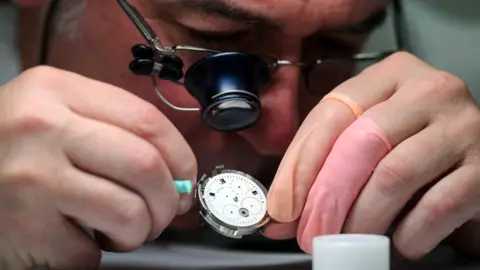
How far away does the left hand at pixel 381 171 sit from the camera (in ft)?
2.39

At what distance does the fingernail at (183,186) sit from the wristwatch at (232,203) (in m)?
0.02

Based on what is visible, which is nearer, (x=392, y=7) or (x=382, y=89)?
(x=382, y=89)

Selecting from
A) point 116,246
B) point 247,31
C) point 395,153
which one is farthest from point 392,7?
point 116,246

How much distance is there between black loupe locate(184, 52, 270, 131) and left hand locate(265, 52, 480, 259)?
8 centimetres

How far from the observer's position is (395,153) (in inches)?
29.2

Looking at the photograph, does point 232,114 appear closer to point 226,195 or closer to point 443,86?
point 226,195

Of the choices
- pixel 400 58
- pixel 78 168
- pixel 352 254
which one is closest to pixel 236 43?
pixel 400 58

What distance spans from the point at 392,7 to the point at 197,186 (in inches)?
25.2

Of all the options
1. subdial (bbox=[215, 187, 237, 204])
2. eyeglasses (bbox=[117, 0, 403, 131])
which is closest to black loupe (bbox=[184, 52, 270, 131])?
eyeglasses (bbox=[117, 0, 403, 131])

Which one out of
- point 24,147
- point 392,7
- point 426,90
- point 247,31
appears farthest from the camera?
point 392,7

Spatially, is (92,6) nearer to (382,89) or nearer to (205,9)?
(205,9)

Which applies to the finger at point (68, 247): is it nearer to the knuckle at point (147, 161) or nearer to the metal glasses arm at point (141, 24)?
the knuckle at point (147, 161)

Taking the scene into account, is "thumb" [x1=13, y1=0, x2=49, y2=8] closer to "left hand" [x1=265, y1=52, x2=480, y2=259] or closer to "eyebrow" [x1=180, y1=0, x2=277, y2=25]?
"eyebrow" [x1=180, y1=0, x2=277, y2=25]

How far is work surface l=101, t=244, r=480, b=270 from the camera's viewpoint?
2.73 ft
